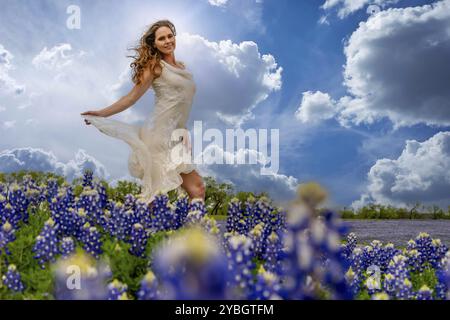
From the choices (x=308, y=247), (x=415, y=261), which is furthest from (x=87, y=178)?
(x=308, y=247)

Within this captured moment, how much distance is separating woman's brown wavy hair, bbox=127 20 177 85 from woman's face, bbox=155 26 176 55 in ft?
0.42

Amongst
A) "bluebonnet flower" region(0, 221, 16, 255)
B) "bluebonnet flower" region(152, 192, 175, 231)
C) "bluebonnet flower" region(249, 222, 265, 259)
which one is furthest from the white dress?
"bluebonnet flower" region(0, 221, 16, 255)

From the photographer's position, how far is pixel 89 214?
690 cm

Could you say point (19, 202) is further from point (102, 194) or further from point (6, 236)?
point (6, 236)

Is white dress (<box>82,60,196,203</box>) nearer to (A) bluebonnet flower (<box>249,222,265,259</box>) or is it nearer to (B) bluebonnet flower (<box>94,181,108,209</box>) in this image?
(B) bluebonnet flower (<box>94,181,108,209</box>)

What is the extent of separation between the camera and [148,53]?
9.19 meters

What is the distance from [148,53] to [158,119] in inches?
44.0

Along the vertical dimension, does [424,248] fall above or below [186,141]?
below

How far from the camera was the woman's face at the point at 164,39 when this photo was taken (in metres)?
9.20
